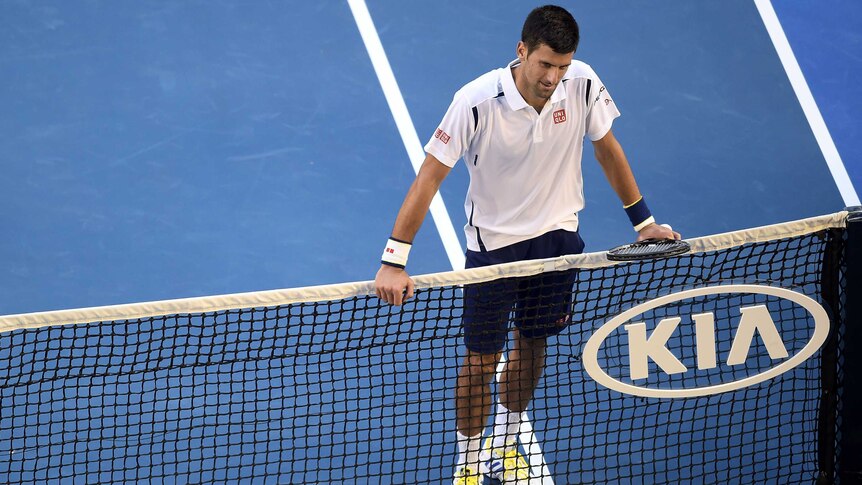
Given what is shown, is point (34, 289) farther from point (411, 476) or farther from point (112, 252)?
point (411, 476)

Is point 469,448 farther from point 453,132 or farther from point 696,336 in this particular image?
point 453,132

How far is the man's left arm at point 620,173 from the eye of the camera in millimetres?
4641

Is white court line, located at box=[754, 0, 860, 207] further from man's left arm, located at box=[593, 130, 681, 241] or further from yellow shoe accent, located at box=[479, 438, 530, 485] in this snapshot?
yellow shoe accent, located at box=[479, 438, 530, 485]

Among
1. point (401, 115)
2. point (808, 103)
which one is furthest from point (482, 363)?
point (808, 103)

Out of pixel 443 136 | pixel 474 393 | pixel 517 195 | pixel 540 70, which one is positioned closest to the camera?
pixel 540 70

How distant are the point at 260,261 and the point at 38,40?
2.66 metres

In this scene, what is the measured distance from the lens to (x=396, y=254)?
166 inches

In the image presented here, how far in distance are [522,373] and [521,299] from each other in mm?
605

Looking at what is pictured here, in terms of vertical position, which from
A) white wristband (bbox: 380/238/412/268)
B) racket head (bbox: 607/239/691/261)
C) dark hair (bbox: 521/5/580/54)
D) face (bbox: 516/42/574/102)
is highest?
dark hair (bbox: 521/5/580/54)

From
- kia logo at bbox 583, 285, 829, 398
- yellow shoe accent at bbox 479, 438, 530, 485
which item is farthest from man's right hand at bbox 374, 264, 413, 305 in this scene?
yellow shoe accent at bbox 479, 438, 530, 485

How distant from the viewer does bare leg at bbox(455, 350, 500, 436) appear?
455cm

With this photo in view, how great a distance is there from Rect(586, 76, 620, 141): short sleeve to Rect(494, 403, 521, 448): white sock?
4.21 ft

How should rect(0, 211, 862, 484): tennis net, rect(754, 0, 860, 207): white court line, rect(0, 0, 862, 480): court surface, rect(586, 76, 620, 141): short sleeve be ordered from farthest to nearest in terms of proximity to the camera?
rect(754, 0, 860, 207): white court line < rect(0, 0, 862, 480): court surface < rect(586, 76, 620, 141): short sleeve < rect(0, 211, 862, 484): tennis net

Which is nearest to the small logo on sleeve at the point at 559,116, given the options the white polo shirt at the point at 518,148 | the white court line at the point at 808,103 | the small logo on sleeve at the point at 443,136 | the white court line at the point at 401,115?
the white polo shirt at the point at 518,148
